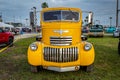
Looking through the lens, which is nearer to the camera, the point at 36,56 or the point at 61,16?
the point at 36,56

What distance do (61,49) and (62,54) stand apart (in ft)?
0.55

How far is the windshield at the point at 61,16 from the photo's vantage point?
30.0 feet

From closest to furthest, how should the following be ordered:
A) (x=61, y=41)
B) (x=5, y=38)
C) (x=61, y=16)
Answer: (x=61, y=41)
(x=61, y=16)
(x=5, y=38)

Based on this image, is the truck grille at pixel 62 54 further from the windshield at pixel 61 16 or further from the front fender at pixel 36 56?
the windshield at pixel 61 16

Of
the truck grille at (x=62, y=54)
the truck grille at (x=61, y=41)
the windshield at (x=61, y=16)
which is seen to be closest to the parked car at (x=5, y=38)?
the windshield at (x=61, y=16)

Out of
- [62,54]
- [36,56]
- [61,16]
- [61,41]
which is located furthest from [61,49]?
[61,16]

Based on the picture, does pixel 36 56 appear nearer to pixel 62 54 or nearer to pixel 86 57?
pixel 62 54

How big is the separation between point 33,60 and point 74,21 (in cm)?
213

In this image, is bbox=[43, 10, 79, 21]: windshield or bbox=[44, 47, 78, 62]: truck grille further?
bbox=[43, 10, 79, 21]: windshield

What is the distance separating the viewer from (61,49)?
8.14m

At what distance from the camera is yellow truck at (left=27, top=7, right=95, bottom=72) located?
8.14 m

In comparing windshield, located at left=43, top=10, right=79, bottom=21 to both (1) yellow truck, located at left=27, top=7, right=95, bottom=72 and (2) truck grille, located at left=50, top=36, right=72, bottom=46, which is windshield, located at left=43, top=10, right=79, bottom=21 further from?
(2) truck grille, located at left=50, top=36, right=72, bottom=46

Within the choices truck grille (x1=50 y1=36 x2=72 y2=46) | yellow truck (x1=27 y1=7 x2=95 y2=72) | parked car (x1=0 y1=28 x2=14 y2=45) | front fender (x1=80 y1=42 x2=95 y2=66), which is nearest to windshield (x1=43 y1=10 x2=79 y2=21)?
yellow truck (x1=27 y1=7 x2=95 y2=72)

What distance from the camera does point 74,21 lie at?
9.16m
